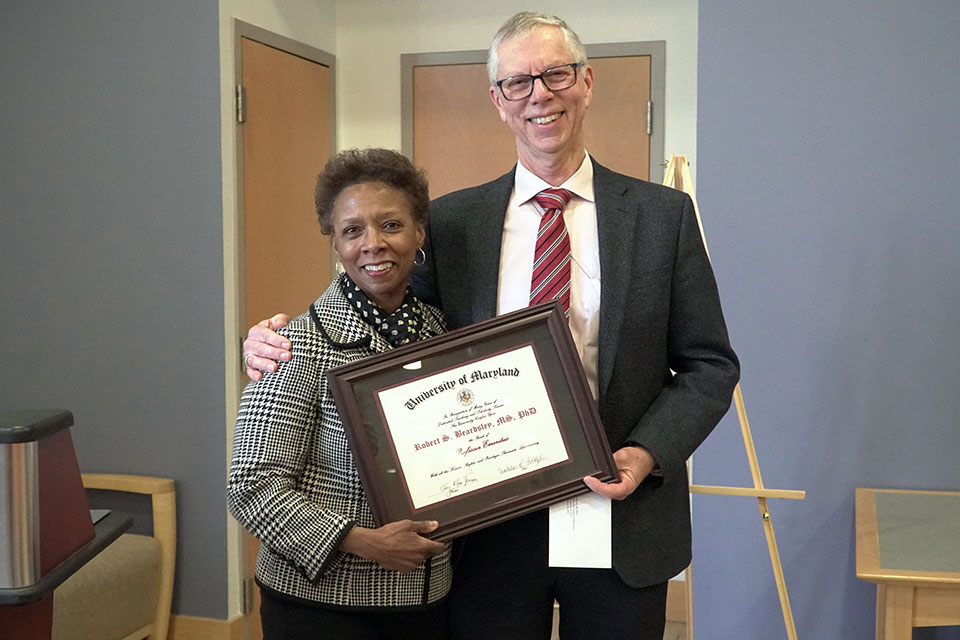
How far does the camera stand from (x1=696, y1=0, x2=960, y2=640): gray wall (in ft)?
8.86

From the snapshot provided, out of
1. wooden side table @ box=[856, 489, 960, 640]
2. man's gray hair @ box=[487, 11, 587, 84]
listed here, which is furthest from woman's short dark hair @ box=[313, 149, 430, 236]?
wooden side table @ box=[856, 489, 960, 640]

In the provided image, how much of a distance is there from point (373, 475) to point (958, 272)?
6.44 ft

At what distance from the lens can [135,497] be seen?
3.40 metres

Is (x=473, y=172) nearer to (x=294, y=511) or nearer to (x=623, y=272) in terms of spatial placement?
(x=623, y=272)

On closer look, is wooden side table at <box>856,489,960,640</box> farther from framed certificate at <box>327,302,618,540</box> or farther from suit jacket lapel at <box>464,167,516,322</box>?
suit jacket lapel at <box>464,167,516,322</box>

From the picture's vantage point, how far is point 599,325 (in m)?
1.64

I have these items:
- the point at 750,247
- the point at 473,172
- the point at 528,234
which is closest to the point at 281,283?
the point at 473,172

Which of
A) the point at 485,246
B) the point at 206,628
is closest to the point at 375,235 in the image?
the point at 485,246

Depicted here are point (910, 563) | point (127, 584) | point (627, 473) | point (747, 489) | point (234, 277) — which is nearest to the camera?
point (627, 473)

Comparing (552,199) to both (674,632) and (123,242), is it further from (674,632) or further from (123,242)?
Result: (674,632)

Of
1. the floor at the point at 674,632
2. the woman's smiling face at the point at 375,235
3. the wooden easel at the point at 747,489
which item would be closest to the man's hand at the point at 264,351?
the woman's smiling face at the point at 375,235

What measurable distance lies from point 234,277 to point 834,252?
1.94 meters

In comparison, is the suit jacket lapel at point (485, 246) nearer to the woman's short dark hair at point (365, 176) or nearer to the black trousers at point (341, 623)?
the woman's short dark hair at point (365, 176)

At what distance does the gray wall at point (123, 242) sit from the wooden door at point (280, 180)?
0.17 metres
